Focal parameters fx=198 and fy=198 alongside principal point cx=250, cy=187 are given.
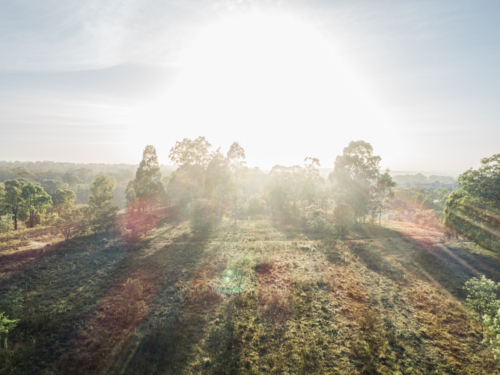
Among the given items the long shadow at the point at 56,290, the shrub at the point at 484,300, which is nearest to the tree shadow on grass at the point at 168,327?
the long shadow at the point at 56,290

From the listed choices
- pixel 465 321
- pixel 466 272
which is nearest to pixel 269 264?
pixel 465 321

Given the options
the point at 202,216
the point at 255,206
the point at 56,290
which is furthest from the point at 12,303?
Result: the point at 255,206

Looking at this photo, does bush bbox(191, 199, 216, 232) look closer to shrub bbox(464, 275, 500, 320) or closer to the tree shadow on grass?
the tree shadow on grass

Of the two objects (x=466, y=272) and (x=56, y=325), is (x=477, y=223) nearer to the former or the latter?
(x=466, y=272)

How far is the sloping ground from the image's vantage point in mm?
9477

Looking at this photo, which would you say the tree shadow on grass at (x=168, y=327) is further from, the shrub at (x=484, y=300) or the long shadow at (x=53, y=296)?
the shrub at (x=484, y=300)

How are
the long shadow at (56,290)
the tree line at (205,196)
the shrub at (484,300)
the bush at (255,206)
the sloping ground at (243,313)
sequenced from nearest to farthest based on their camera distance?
the long shadow at (56,290) → the sloping ground at (243,313) → the shrub at (484,300) → the tree line at (205,196) → the bush at (255,206)

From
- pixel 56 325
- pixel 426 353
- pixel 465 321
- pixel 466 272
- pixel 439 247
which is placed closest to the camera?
pixel 426 353

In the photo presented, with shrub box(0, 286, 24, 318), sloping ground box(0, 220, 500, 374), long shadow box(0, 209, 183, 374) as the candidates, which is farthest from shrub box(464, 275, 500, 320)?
shrub box(0, 286, 24, 318)

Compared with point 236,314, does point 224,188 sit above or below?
above

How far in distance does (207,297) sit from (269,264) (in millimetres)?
7578

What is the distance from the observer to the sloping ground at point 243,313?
373 inches

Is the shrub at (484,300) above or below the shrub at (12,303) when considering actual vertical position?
above

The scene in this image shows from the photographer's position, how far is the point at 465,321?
1246 cm
